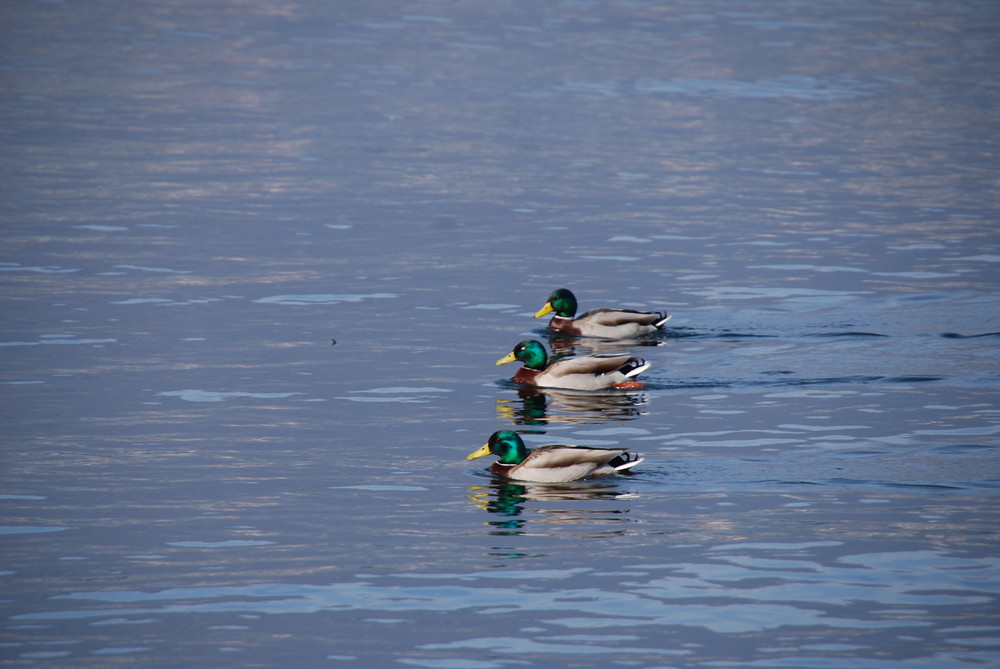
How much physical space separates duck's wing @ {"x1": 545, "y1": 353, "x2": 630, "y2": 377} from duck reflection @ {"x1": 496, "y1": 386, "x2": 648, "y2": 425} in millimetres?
244

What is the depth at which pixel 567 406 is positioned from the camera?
53.3ft

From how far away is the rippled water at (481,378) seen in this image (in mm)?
9969

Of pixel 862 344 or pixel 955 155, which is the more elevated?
pixel 955 155

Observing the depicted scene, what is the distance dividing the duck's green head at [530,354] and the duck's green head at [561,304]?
244cm

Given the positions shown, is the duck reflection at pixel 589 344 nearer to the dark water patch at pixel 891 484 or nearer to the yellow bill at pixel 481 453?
the yellow bill at pixel 481 453

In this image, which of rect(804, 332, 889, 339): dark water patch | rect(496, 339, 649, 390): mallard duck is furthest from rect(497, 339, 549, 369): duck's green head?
rect(804, 332, 889, 339): dark water patch

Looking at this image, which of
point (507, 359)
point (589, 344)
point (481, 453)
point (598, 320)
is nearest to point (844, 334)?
point (598, 320)

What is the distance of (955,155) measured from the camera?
3238 centimetres

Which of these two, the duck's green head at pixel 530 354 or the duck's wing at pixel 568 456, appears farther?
the duck's green head at pixel 530 354

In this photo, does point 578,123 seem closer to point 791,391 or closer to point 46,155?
point 46,155

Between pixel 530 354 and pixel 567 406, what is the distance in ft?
3.21

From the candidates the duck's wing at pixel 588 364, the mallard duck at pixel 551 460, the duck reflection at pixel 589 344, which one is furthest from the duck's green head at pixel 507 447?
the duck reflection at pixel 589 344

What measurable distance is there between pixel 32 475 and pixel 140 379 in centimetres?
345

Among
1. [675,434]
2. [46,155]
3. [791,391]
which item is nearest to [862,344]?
[791,391]
